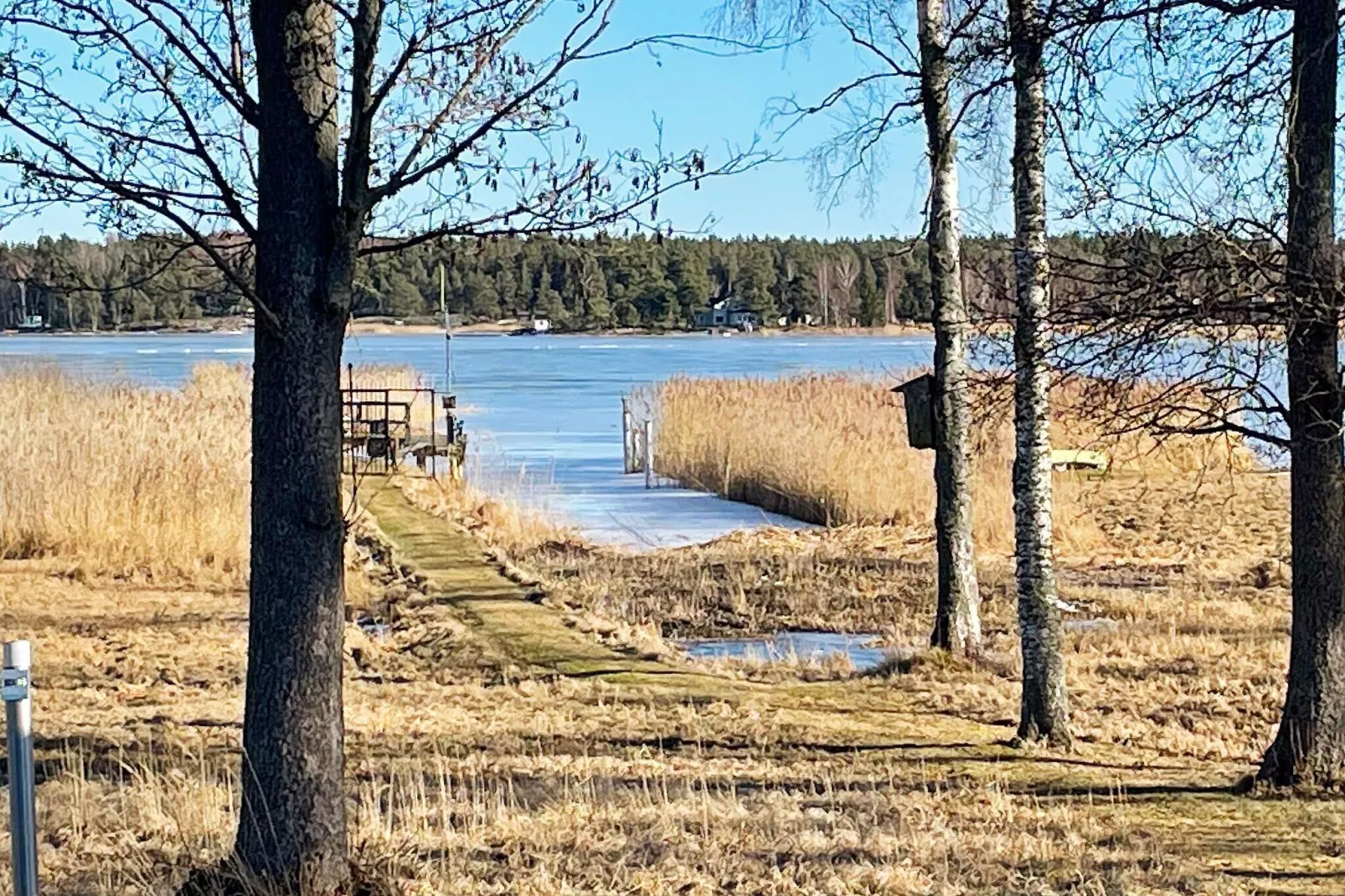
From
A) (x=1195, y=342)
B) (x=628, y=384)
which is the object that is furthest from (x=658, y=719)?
(x=628, y=384)

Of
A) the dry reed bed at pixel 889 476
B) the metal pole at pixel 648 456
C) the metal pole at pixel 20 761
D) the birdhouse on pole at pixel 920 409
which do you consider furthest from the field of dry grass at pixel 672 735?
the metal pole at pixel 648 456

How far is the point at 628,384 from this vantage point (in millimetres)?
49812

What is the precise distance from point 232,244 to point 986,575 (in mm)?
12442

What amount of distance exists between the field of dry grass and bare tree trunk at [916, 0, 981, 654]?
1.48ft

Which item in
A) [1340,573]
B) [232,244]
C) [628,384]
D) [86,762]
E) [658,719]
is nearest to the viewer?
[232,244]

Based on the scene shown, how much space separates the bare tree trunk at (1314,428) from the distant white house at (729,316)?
321 feet

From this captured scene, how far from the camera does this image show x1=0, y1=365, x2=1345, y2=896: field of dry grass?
5430mm

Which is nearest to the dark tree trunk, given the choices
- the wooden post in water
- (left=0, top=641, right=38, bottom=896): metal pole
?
(left=0, top=641, right=38, bottom=896): metal pole

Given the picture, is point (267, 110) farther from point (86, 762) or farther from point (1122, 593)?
point (1122, 593)

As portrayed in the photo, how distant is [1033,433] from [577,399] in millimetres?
37855

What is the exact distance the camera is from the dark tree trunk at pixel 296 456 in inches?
169

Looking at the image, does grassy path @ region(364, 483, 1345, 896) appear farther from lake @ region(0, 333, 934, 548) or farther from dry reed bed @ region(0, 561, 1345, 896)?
lake @ region(0, 333, 934, 548)

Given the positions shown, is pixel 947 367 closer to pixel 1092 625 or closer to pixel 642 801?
pixel 1092 625

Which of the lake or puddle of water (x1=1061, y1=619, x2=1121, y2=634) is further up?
the lake
